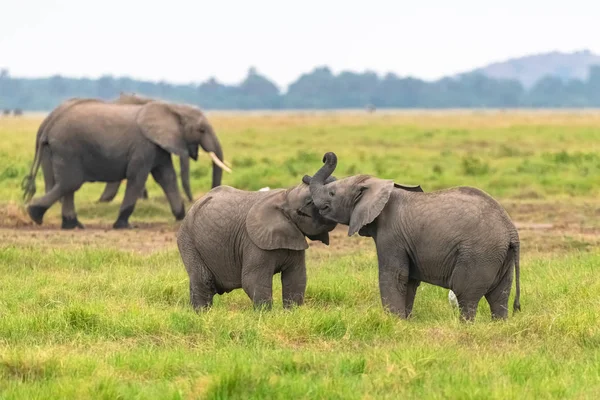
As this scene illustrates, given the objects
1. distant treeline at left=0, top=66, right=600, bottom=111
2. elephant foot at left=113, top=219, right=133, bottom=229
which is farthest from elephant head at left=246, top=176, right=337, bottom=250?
distant treeline at left=0, top=66, right=600, bottom=111

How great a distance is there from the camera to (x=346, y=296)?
854cm

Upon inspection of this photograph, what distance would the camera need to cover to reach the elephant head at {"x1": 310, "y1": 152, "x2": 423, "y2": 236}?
7.53m

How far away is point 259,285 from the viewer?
775cm

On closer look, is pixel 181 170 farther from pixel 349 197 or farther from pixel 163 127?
pixel 349 197

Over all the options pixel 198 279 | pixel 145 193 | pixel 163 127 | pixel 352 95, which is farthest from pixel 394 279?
pixel 352 95

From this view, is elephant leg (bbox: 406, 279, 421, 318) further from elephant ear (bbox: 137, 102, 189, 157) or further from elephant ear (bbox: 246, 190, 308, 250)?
elephant ear (bbox: 137, 102, 189, 157)

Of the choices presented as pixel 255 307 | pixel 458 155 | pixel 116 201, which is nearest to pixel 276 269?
pixel 255 307

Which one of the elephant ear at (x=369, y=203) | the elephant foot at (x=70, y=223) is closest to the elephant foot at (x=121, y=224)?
the elephant foot at (x=70, y=223)

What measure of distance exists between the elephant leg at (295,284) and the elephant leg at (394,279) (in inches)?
24.1

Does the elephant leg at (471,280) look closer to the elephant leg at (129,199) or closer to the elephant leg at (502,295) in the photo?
the elephant leg at (502,295)

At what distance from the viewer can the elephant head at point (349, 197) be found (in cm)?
753

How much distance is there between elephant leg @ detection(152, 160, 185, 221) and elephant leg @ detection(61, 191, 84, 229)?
117 centimetres

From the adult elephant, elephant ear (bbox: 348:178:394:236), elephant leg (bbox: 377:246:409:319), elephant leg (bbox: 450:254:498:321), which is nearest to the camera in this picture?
elephant leg (bbox: 450:254:498:321)

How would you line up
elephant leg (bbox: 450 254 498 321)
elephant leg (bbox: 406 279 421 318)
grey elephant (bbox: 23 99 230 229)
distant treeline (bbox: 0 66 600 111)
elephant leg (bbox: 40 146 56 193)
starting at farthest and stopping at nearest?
1. distant treeline (bbox: 0 66 600 111)
2. elephant leg (bbox: 40 146 56 193)
3. grey elephant (bbox: 23 99 230 229)
4. elephant leg (bbox: 406 279 421 318)
5. elephant leg (bbox: 450 254 498 321)
